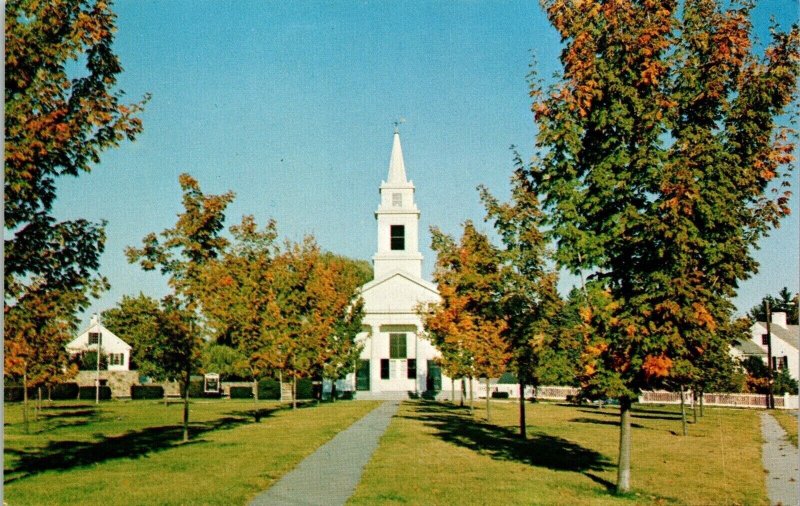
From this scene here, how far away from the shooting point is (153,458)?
50.9ft

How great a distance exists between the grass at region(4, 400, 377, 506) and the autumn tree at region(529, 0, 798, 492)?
6.69m

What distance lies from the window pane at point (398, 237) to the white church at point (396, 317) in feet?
0.33

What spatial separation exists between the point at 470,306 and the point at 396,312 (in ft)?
88.3

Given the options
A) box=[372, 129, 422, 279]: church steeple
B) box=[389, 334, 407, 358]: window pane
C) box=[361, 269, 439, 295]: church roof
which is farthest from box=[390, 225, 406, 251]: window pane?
box=[389, 334, 407, 358]: window pane

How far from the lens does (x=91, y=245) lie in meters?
9.54

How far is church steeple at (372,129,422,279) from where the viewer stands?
51.8m

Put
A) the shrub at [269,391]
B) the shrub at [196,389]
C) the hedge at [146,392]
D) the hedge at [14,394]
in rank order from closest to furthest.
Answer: the hedge at [14,394]
the shrub at [269,391]
the hedge at [146,392]
the shrub at [196,389]

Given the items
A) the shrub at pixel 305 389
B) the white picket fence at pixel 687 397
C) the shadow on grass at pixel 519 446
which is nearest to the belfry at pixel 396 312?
the shrub at pixel 305 389

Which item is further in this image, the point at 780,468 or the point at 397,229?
the point at 397,229

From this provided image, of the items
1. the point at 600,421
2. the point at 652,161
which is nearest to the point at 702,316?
the point at 652,161

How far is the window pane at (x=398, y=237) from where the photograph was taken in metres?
52.4

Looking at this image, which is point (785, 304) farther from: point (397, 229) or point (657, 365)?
point (657, 365)

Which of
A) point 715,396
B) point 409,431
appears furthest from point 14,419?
point 715,396

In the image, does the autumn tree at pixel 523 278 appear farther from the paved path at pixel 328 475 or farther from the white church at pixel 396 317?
the white church at pixel 396 317
